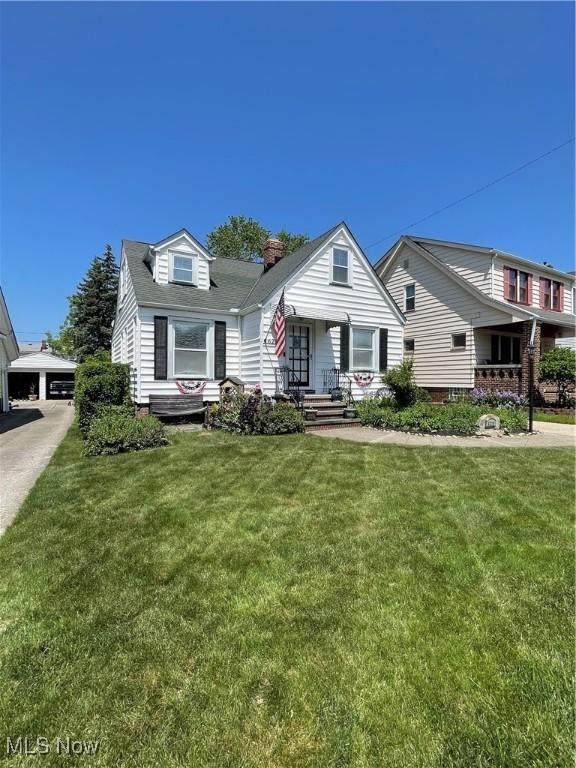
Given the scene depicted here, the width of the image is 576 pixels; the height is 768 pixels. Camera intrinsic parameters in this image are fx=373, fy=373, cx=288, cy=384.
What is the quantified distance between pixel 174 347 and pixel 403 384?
706 centimetres

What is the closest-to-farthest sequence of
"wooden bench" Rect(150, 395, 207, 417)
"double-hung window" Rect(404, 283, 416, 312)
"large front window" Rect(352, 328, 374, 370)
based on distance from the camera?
"wooden bench" Rect(150, 395, 207, 417) → "large front window" Rect(352, 328, 374, 370) → "double-hung window" Rect(404, 283, 416, 312)

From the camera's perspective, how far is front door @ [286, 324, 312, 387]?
12795mm

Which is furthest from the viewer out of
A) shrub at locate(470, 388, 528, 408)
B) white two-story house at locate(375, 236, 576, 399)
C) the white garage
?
the white garage

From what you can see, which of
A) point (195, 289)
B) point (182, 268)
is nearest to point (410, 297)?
point (195, 289)

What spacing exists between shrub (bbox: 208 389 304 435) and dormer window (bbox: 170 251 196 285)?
509 centimetres

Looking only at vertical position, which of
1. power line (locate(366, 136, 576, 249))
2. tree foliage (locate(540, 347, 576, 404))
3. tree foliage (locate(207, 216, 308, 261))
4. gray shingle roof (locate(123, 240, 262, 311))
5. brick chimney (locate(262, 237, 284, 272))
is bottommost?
tree foliage (locate(540, 347, 576, 404))

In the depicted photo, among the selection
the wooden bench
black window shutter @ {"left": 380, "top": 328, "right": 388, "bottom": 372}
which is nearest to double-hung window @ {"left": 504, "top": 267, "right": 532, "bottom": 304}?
black window shutter @ {"left": 380, "top": 328, "right": 388, "bottom": 372}

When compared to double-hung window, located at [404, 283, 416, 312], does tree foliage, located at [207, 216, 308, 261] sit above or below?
above

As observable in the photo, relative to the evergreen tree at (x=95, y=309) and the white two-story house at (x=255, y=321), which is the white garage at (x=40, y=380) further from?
the white two-story house at (x=255, y=321)

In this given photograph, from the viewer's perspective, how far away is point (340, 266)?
1344 centimetres

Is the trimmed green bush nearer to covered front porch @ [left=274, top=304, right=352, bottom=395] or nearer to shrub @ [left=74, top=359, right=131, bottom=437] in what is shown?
covered front porch @ [left=274, top=304, right=352, bottom=395]

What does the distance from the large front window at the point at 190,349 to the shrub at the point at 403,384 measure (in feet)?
19.3

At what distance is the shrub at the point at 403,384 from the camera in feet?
35.7

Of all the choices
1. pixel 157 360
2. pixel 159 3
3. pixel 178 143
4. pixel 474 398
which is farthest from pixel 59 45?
pixel 474 398
